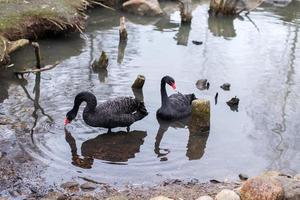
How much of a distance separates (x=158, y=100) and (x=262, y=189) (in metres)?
4.99

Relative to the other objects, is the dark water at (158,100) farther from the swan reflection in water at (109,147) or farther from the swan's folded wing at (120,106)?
the swan's folded wing at (120,106)

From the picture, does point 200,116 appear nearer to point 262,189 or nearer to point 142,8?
point 262,189

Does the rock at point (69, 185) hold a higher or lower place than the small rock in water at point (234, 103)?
lower

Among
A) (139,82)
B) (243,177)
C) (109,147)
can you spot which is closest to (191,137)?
(109,147)

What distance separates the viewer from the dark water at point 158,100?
9039mm

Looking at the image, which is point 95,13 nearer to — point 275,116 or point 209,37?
point 209,37

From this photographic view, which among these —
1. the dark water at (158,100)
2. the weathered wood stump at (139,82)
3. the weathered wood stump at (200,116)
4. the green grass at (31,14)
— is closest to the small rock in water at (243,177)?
the dark water at (158,100)

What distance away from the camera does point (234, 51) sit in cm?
1655

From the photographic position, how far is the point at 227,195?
24.4 feet

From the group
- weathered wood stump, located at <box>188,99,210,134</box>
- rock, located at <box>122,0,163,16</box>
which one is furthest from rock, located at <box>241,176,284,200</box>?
rock, located at <box>122,0,163,16</box>

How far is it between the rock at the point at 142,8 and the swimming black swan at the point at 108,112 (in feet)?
39.2

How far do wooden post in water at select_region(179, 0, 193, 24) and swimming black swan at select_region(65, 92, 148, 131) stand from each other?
33.6ft

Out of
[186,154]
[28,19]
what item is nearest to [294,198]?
[186,154]

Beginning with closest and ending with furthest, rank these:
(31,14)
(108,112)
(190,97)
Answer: (108,112) → (190,97) → (31,14)
